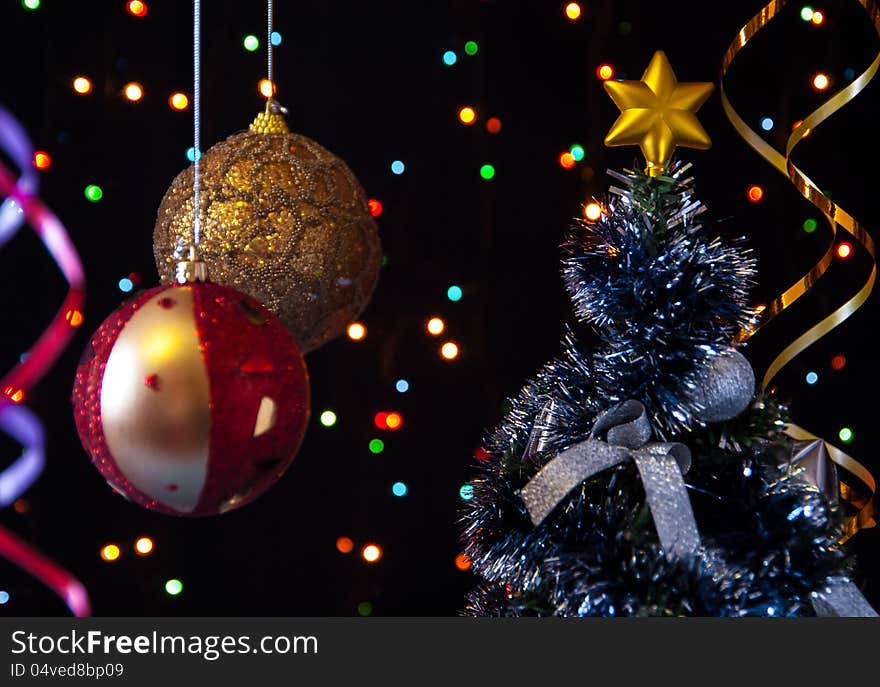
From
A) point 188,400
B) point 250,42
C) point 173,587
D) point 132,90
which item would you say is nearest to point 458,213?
point 250,42

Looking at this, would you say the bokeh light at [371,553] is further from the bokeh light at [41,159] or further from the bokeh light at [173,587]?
the bokeh light at [41,159]

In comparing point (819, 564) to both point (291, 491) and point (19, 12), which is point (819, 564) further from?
point (19, 12)

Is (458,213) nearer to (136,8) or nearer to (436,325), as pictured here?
(436,325)

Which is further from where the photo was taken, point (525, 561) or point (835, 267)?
point (835, 267)

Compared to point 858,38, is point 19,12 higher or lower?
higher

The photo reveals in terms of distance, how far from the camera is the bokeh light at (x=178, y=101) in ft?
5.65

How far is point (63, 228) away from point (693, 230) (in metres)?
1.06

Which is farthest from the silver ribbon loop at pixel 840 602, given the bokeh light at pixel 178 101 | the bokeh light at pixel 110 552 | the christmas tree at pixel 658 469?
the bokeh light at pixel 178 101

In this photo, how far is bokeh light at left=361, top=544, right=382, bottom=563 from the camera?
1.78 m

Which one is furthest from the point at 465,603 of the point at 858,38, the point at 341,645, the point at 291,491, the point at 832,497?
the point at 858,38

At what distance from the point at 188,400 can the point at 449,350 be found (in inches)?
39.1

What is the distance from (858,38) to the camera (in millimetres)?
1779

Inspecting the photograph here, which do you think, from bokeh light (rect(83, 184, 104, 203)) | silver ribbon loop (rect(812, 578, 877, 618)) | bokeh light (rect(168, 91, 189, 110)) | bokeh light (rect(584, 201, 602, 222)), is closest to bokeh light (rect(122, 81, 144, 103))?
bokeh light (rect(168, 91, 189, 110))

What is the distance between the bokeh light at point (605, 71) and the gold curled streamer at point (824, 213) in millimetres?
186
